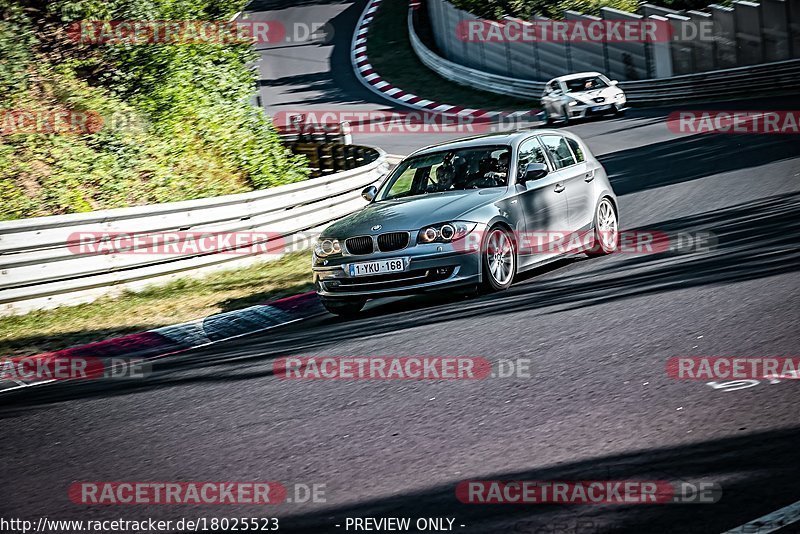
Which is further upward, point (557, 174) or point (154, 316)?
point (557, 174)

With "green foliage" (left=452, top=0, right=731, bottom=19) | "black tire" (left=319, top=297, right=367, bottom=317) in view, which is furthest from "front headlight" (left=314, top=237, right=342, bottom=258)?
"green foliage" (left=452, top=0, right=731, bottom=19)

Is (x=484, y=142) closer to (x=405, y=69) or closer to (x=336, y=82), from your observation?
(x=336, y=82)

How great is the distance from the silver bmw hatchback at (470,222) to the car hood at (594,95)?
706 inches

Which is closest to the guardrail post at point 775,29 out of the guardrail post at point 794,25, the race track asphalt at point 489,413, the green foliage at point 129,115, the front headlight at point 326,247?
the guardrail post at point 794,25

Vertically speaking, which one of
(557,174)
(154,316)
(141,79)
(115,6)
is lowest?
(154,316)

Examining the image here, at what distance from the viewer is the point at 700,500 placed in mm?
4094

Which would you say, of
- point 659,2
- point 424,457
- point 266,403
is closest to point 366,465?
point 424,457

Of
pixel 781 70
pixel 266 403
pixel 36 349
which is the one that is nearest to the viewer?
pixel 266 403

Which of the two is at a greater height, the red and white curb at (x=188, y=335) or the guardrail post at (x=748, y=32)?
the guardrail post at (x=748, y=32)

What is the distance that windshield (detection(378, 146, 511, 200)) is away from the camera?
1013 centimetres

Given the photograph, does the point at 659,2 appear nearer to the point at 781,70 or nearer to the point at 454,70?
the point at 454,70

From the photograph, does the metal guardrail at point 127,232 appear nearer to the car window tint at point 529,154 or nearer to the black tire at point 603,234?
the car window tint at point 529,154

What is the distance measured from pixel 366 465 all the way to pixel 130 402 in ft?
8.74

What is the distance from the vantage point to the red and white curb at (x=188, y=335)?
9.27 meters
